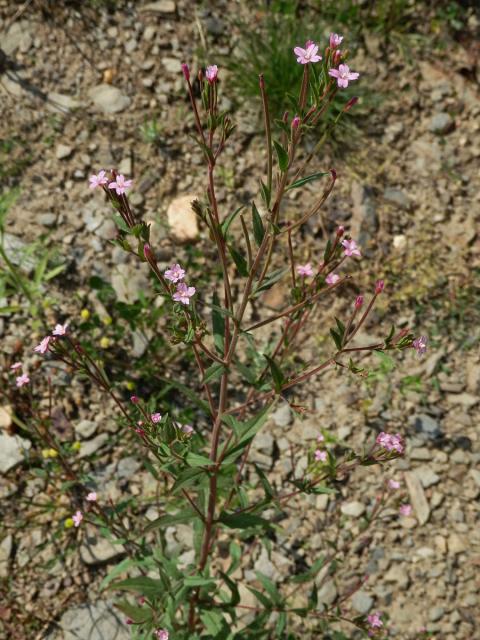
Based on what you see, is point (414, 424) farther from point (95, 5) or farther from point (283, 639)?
point (95, 5)

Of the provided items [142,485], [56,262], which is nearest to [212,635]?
[142,485]

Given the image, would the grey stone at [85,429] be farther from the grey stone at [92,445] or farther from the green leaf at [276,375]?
the green leaf at [276,375]

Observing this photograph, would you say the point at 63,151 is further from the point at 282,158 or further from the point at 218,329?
the point at 282,158

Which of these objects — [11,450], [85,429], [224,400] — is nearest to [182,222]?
[85,429]

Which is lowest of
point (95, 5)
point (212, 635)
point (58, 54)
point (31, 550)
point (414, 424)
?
point (212, 635)

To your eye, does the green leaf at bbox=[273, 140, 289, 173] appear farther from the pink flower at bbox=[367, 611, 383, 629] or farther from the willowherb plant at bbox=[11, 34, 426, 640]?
the pink flower at bbox=[367, 611, 383, 629]

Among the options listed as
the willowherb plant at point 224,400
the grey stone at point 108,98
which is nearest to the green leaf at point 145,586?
the willowherb plant at point 224,400
